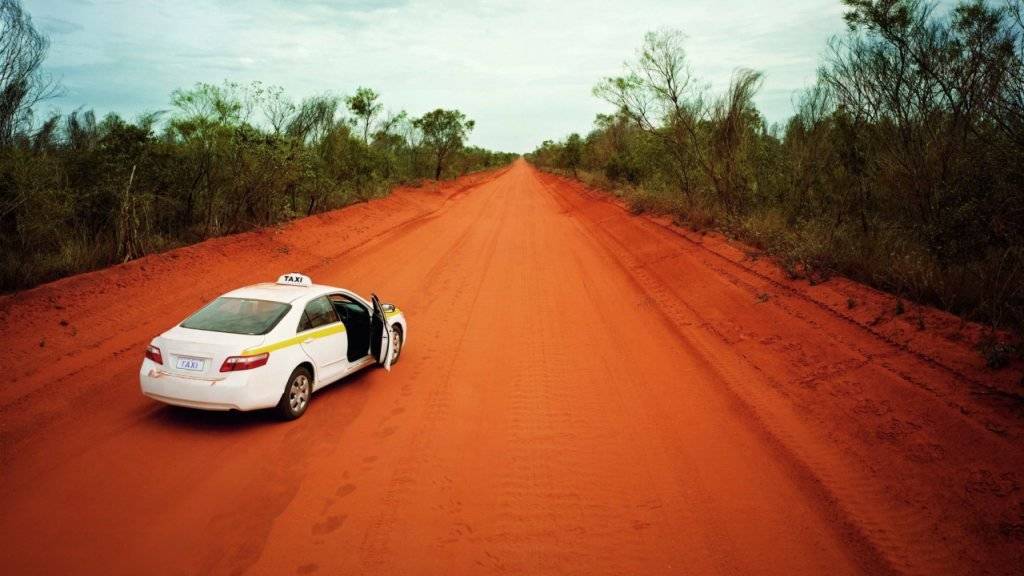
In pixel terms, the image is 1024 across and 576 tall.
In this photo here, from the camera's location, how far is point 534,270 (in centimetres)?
1478

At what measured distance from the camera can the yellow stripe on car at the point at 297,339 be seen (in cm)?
583

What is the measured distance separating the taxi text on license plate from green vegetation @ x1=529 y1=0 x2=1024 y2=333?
9685 mm

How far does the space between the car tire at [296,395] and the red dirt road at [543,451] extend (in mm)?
178

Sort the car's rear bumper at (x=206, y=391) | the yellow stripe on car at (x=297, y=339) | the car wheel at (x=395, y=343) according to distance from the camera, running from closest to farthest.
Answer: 1. the car's rear bumper at (x=206, y=391)
2. the yellow stripe on car at (x=297, y=339)
3. the car wheel at (x=395, y=343)

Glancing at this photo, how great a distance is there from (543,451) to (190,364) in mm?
3918

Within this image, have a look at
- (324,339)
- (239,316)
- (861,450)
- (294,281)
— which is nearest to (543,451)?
(324,339)

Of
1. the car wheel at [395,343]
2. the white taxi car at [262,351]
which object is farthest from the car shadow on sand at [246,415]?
the car wheel at [395,343]

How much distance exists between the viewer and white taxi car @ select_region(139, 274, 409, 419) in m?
5.71

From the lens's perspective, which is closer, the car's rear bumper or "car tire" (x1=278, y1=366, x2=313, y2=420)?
the car's rear bumper

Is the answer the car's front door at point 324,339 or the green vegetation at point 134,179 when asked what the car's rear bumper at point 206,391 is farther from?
the green vegetation at point 134,179

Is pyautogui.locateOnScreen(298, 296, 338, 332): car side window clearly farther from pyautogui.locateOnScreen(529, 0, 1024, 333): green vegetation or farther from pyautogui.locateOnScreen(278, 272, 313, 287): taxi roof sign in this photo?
pyautogui.locateOnScreen(529, 0, 1024, 333): green vegetation

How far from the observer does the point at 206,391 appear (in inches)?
223

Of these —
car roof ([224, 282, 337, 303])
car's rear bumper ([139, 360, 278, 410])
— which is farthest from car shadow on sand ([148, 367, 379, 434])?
car roof ([224, 282, 337, 303])

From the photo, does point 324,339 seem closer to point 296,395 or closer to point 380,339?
point 296,395
